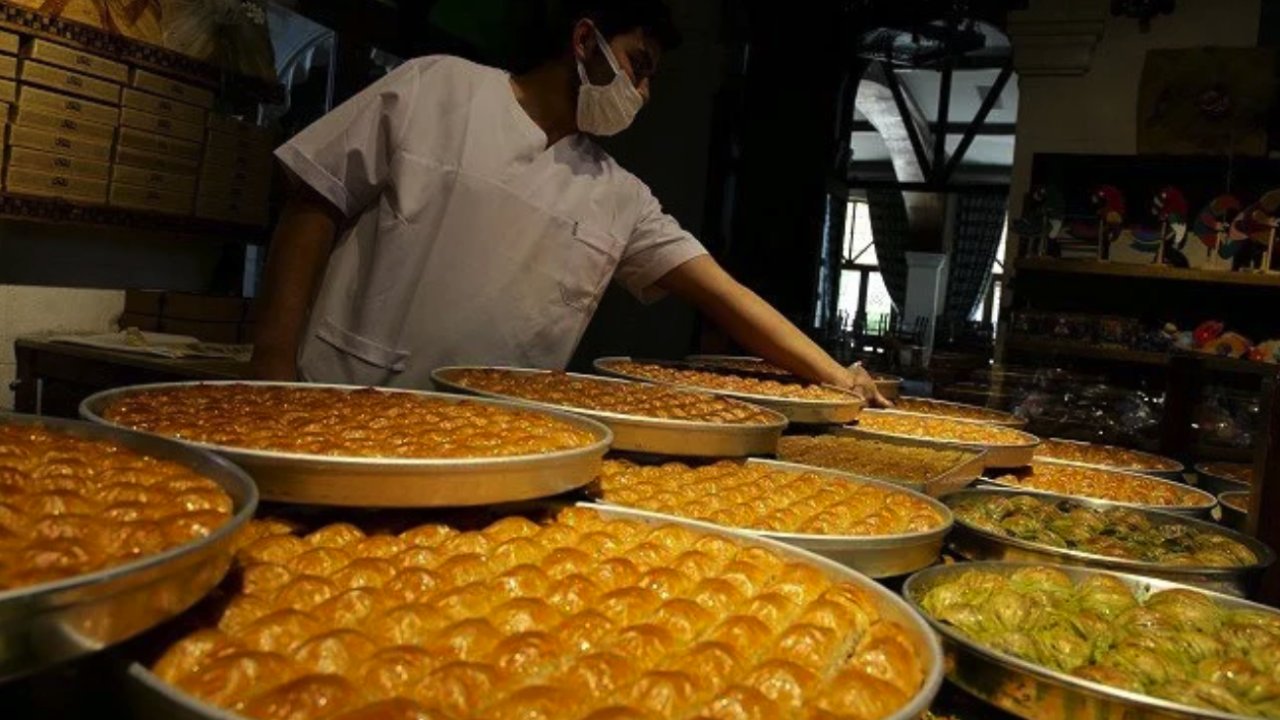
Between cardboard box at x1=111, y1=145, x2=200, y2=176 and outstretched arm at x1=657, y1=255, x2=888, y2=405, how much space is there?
299cm

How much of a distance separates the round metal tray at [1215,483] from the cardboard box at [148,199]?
15.5ft

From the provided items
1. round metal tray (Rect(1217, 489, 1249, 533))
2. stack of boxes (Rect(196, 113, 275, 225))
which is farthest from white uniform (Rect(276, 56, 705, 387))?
stack of boxes (Rect(196, 113, 275, 225))

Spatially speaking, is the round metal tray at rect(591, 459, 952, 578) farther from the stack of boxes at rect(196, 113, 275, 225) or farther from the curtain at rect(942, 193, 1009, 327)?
the curtain at rect(942, 193, 1009, 327)

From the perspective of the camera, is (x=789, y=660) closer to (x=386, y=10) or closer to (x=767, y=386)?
(x=767, y=386)

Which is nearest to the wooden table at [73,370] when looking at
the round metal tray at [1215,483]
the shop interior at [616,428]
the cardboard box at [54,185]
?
the shop interior at [616,428]

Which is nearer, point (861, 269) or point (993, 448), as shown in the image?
point (993, 448)

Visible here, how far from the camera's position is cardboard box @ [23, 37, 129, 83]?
4.01 m

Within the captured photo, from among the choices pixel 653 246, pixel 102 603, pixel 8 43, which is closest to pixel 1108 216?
pixel 653 246

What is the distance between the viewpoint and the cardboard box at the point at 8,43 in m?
3.90

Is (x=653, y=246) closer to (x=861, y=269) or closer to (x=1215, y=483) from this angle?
(x=1215, y=483)

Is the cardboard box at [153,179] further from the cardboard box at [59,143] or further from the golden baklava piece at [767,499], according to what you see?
the golden baklava piece at [767,499]

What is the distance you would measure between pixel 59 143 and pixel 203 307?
1.05m

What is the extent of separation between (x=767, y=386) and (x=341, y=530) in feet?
5.84

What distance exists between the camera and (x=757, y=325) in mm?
3053
